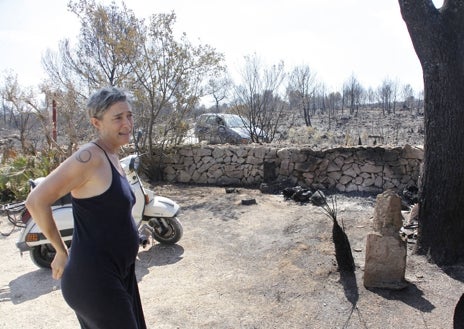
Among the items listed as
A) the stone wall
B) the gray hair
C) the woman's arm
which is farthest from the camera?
the stone wall

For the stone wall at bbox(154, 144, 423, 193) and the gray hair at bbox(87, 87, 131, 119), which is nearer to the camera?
the gray hair at bbox(87, 87, 131, 119)

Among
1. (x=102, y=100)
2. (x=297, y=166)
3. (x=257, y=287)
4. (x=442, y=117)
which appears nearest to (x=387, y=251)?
(x=257, y=287)

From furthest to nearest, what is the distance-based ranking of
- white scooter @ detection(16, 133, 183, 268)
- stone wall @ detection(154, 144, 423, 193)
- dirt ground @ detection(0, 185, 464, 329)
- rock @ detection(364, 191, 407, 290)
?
stone wall @ detection(154, 144, 423, 193), white scooter @ detection(16, 133, 183, 268), rock @ detection(364, 191, 407, 290), dirt ground @ detection(0, 185, 464, 329)

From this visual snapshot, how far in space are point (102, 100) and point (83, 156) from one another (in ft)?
0.87

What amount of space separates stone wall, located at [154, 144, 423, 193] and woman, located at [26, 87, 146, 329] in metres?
7.42

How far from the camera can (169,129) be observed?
10422 millimetres

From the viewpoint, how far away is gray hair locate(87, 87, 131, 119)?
5.74 ft

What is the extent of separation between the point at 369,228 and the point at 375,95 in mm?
46659

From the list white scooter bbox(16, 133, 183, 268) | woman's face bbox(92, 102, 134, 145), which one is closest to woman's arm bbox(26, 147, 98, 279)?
woman's face bbox(92, 102, 134, 145)

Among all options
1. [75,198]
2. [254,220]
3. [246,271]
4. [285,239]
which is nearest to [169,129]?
[254,220]

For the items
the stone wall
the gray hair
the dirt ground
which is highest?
the gray hair

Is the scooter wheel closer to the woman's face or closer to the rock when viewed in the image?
the rock

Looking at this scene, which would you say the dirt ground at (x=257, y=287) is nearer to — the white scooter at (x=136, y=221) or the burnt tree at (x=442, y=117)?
the white scooter at (x=136, y=221)

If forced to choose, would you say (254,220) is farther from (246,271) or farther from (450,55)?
(450,55)
